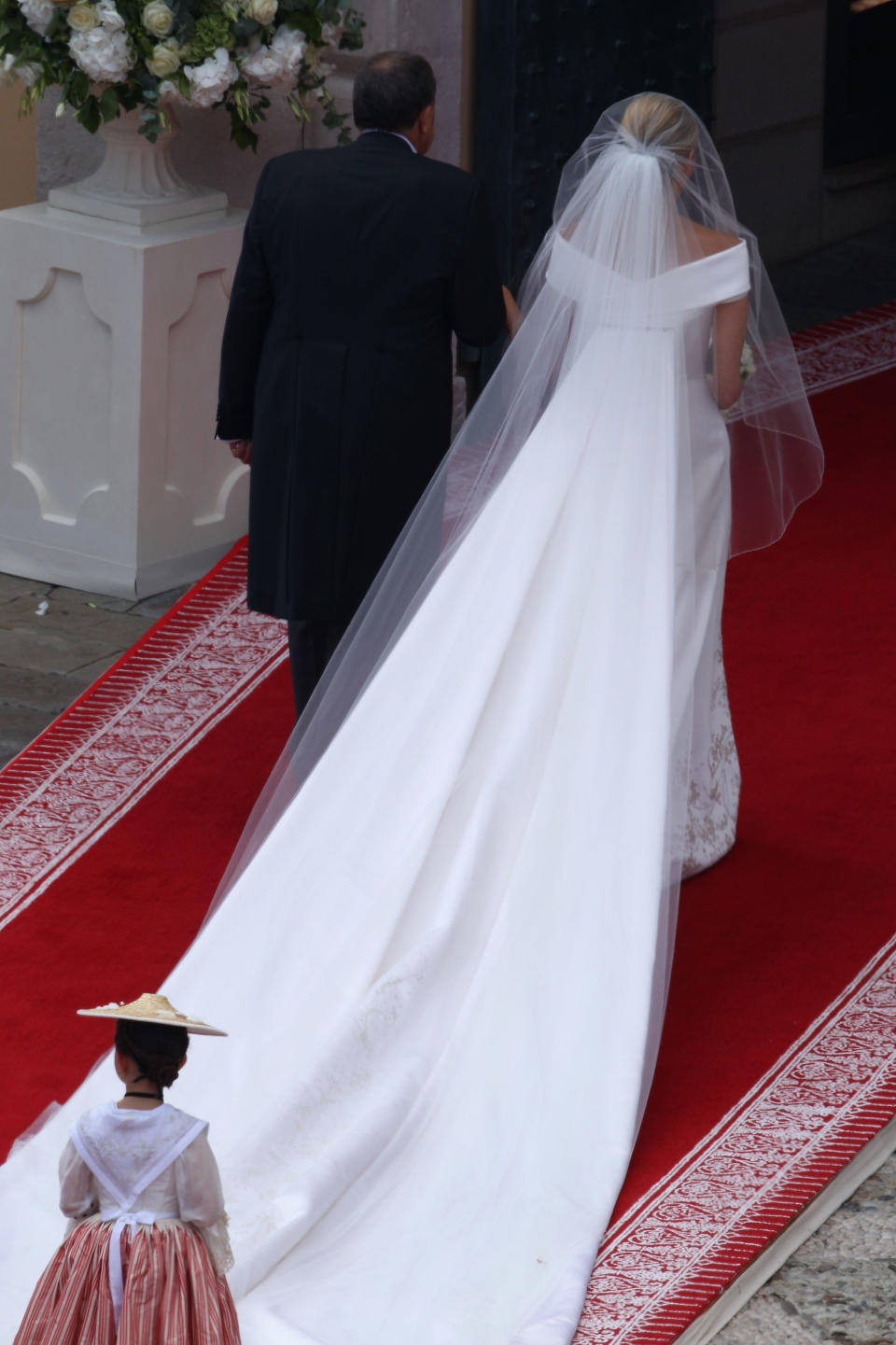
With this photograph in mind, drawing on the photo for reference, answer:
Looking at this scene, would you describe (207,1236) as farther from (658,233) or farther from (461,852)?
(658,233)

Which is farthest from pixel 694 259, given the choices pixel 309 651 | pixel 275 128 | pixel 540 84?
pixel 540 84

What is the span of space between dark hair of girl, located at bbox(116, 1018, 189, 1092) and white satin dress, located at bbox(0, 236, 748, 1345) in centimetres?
67

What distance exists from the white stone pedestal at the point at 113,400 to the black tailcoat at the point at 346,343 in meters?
1.72

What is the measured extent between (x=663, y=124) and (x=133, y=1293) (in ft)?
8.22

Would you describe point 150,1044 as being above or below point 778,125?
below

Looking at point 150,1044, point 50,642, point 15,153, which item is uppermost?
point 15,153

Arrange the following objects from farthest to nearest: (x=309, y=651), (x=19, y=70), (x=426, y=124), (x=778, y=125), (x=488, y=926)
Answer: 1. (x=778, y=125)
2. (x=19, y=70)
3. (x=309, y=651)
4. (x=426, y=124)
5. (x=488, y=926)

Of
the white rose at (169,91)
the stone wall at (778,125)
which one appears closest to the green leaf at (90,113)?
the white rose at (169,91)

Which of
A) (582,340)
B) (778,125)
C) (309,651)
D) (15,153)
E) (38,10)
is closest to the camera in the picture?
(582,340)

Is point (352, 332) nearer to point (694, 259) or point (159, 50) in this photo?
point (694, 259)

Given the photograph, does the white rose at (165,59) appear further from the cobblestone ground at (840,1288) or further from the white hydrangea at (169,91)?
the cobblestone ground at (840,1288)

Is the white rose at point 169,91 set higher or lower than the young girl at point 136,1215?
higher

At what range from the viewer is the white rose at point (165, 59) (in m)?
5.69

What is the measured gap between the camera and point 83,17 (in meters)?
5.68
